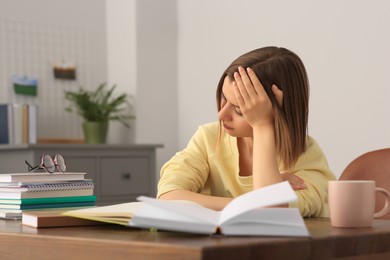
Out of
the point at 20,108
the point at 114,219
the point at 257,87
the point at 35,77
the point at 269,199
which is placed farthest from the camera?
the point at 35,77

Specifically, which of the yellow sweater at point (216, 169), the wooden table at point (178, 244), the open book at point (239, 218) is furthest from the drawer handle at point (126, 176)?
the open book at point (239, 218)

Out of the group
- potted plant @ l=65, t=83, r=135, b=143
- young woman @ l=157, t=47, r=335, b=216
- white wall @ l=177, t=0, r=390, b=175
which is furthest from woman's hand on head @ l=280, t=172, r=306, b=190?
potted plant @ l=65, t=83, r=135, b=143

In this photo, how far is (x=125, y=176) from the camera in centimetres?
432

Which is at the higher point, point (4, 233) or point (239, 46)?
point (239, 46)

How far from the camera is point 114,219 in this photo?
1213 mm

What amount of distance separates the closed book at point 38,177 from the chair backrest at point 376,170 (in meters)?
0.71

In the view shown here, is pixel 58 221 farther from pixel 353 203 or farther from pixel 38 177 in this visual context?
pixel 353 203

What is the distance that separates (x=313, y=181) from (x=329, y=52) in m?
2.14

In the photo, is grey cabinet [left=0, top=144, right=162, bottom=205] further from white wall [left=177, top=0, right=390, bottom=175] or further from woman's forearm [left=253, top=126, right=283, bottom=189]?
woman's forearm [left=253, top=126, right=283, bottom=189]

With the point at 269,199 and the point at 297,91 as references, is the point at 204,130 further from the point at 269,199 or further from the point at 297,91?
the point at 269,199

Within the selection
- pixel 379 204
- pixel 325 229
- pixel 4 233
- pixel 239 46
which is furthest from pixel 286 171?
pixel 239 46

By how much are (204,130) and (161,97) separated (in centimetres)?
280

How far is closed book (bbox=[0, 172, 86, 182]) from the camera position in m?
1.64

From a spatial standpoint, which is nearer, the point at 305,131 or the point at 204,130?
the point at 305,131
